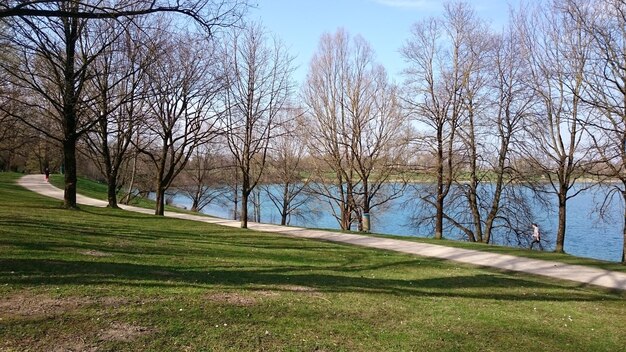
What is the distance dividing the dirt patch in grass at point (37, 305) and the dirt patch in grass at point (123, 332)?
2.36ft

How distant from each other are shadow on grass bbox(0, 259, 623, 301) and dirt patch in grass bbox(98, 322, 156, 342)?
1.63 m

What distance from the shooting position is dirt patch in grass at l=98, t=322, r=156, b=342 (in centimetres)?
412

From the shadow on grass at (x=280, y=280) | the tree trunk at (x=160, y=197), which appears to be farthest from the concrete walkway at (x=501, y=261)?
the tree trunk at (x=160, y=197)

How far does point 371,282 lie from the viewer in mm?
8148

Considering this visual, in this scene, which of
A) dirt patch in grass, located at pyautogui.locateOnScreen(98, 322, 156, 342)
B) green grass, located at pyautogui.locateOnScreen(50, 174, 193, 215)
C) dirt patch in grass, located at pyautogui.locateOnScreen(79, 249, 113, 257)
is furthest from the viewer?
green grass, located at pyautogui.locateOnScreen(50, 174, 193, 215)

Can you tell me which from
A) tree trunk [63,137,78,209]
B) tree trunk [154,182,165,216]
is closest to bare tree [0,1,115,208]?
tree trunk [63,137,78,209]

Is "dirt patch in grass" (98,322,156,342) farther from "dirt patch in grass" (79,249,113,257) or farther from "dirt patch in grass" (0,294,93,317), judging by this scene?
"dirt patch in grass" (79,249,113,257)

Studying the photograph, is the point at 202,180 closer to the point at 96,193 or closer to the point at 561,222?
the point at 96,193

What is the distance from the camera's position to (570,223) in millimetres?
30859

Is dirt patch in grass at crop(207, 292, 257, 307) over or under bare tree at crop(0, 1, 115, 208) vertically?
under

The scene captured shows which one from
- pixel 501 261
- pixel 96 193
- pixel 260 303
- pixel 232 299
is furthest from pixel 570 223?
pixel 96 193

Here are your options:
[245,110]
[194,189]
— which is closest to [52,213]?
[245,110]

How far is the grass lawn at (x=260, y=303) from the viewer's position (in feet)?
14.5

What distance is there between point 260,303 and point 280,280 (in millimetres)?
1743
